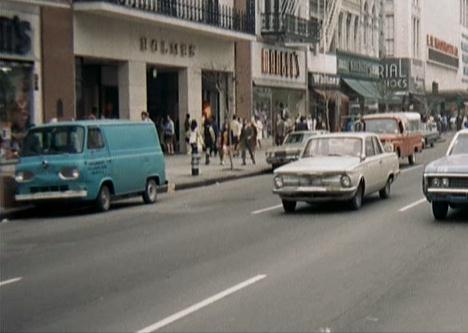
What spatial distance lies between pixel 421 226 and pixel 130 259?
5.59 meters

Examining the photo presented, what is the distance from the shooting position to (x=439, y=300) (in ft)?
32.0

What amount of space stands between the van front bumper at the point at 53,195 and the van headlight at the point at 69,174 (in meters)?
0.31

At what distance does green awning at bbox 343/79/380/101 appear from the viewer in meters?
65.9

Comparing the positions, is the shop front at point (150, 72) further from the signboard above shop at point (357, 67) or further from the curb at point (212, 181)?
the signboard above shop at point (357, 67)

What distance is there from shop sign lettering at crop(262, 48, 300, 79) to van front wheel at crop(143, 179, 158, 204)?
90.4 feet

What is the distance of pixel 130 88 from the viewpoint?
119 feet

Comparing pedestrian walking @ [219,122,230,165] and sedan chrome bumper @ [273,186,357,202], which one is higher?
pedestrian walking @ [219,122,230,165]

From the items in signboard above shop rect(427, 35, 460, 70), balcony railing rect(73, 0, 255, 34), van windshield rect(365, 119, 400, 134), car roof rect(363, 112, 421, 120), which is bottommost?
van windshield rect(365, 119, 400, 134)

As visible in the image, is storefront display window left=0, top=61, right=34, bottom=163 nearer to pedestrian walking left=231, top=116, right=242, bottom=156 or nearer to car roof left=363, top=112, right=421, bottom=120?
pedestrian walking left=231, top=116, right=242, bottom=156

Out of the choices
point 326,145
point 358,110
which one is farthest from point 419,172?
point 358,110

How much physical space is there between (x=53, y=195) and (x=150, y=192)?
3.29 metres

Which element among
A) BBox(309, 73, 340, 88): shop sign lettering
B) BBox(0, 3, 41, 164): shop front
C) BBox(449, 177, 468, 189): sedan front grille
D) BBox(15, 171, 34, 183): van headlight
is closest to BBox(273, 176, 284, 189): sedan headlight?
BBox(449, 177, 468, 189): sedan front grille

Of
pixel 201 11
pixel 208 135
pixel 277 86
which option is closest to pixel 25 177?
pixel 208 135

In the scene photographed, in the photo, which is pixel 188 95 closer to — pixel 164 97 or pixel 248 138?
pixel 164 97
